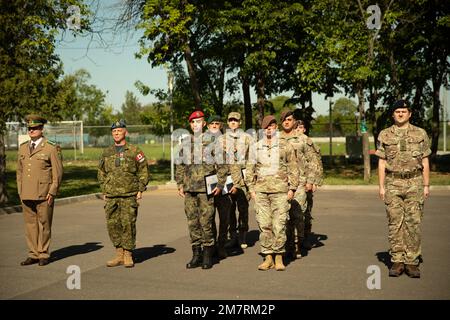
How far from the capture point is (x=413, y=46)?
24.5 m

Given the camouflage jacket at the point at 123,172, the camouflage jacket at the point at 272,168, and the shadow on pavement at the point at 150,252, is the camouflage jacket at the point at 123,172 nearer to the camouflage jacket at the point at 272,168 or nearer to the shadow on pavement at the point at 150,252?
the shadow on pavement at the point at 150,252

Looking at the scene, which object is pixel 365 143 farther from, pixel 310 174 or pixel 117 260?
pixel 117 260

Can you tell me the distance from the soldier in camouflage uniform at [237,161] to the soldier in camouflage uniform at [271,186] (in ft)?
1.30

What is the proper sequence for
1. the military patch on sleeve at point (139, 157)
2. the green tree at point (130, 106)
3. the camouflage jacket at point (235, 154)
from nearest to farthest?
the military patch on sleeve at point (139, 157), the camouflage jacket at point (235, 154), the green tree at point (130, 106)

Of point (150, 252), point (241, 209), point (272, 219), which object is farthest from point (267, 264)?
point (150, 252)

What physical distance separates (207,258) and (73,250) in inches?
102

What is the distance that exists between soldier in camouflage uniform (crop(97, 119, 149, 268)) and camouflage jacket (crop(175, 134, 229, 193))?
52cm

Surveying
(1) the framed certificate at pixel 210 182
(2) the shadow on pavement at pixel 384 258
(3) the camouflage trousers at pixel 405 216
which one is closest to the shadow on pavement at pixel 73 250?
(1) the framed certificate at pixel 210 182

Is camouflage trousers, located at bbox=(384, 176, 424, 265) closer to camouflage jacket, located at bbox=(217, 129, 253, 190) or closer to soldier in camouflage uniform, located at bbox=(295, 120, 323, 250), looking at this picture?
soldier in camouflage uniform, located at bbox=(295, 120, 323, 250)

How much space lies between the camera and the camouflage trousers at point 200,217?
23.4 ft

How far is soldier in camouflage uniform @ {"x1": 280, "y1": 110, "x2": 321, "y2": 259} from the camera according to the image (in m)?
7.74
